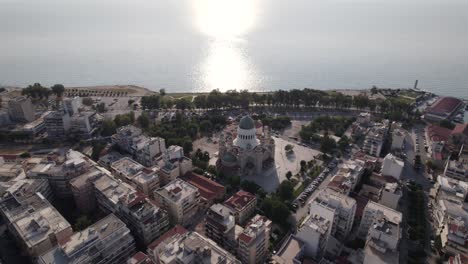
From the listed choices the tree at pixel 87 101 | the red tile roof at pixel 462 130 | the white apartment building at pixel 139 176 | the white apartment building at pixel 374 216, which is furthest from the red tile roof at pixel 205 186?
the red tile roof at pixel 462 130

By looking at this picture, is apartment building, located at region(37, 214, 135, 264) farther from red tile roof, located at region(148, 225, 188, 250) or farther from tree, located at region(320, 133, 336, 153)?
tree, located at region(320, 133, 336, 153)

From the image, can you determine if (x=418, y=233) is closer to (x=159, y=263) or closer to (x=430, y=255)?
(x=430, y=255)

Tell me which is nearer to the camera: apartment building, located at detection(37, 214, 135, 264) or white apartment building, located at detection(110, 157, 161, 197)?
apartment building, located at detection(37, 214, 135, 264)

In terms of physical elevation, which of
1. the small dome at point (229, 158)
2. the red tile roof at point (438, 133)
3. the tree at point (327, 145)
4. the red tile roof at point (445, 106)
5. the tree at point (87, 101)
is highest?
the red tile roof at point (445, 106)

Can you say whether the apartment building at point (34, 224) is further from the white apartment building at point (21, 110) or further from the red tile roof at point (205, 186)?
the white apartment building at point (21, 110)

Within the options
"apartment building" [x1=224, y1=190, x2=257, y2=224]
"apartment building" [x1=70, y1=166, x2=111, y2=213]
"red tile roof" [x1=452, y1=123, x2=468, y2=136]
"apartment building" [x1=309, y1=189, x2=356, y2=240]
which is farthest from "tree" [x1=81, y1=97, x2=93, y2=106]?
"red tile roof" [x1=452, y1=123, x2=468, y2=136]
